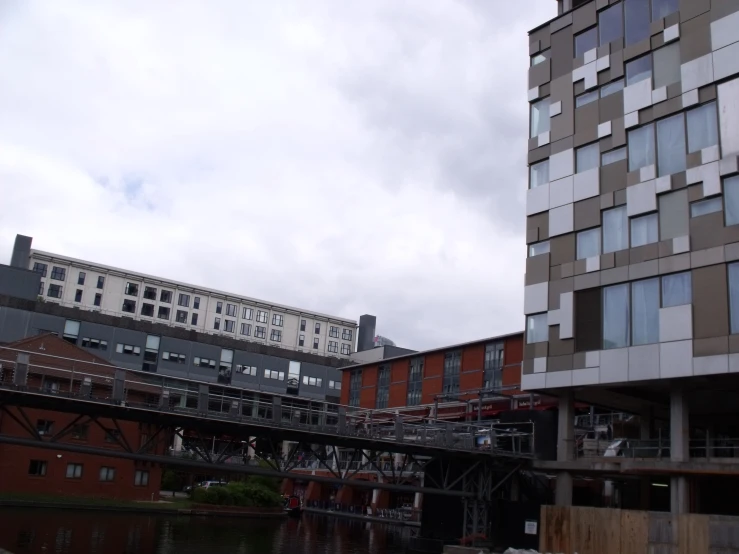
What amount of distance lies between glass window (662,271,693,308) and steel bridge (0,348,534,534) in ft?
35.3

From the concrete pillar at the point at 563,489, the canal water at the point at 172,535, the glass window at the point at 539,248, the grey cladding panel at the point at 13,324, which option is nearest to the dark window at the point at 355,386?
the canal water at the point at 172,535

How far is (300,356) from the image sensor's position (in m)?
117

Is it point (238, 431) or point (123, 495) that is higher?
point (238, 431)

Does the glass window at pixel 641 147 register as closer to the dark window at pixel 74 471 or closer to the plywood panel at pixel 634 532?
the plywood panel at pixel 634 532

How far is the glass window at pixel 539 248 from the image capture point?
42.6 meters

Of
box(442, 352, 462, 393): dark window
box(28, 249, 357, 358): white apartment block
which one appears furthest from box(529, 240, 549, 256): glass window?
box(28, 249, 357, 358): white apartment block

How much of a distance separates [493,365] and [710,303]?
122ft

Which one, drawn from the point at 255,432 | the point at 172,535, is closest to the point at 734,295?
the point at 255,432

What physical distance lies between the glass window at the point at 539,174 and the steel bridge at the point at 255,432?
45.5 ft

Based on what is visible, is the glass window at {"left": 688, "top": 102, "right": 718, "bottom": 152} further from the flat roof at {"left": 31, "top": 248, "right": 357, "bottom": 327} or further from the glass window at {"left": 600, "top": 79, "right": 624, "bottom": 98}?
the flat roof at {"left": 31, "top": 248, "right": 357, "bottom": 327}

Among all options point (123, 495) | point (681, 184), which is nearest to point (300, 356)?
point (123, 495)

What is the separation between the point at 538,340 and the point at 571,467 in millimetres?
6857

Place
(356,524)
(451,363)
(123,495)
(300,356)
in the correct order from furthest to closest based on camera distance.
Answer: (300,356) → (451,363) → (356,524) → (123,495)

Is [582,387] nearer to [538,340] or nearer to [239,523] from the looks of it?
[538,340]
